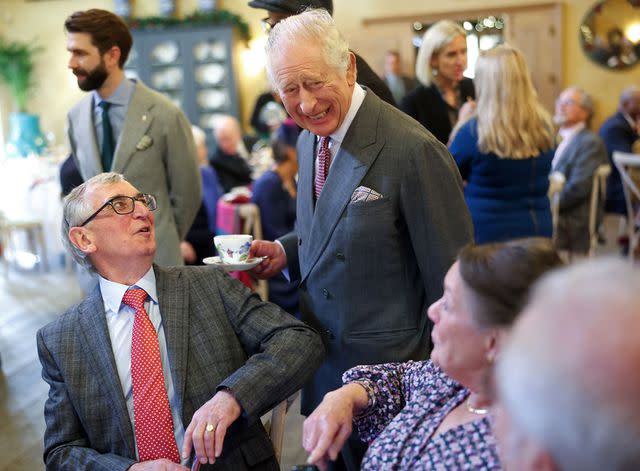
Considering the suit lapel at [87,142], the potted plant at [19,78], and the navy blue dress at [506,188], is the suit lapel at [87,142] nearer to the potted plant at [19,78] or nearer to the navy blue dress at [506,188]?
the navy blue dress at [506,188]

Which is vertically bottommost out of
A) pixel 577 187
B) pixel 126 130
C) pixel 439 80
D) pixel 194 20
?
pixel 577 187

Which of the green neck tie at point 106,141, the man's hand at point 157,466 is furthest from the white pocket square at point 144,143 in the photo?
the man's hand at point 157,466

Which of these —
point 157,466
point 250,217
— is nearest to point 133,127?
point 157,466

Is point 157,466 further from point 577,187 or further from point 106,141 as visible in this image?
point 577,187

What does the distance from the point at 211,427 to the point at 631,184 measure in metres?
5.04

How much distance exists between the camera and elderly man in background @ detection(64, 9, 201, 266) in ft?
9.66

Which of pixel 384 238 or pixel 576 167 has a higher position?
pixel 384 238

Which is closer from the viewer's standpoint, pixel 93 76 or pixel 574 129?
pixel 93 76

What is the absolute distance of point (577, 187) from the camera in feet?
17.4

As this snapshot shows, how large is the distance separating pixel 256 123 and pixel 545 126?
7.16m

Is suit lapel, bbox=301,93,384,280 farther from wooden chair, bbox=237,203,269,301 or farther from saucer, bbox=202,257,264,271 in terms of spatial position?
wooden chair, bbox=237,203,269,301

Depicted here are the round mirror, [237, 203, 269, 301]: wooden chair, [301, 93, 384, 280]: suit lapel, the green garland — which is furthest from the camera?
the green garland

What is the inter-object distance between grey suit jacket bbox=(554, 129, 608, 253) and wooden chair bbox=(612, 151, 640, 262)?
0.21 metres

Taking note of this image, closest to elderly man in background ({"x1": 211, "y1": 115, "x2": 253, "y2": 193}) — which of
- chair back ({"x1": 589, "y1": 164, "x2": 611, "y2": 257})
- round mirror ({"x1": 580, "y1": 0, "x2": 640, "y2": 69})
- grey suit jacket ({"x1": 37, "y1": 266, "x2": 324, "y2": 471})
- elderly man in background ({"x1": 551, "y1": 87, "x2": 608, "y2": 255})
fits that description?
elderly man in background ({"x1": 551, "y1": 87, "x2": 608, "y2": 255})
